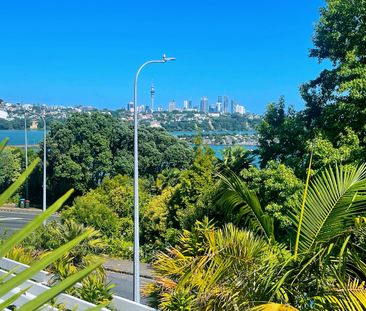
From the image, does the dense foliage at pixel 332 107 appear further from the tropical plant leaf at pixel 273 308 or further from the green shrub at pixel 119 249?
the green shrub at pixel 119 249

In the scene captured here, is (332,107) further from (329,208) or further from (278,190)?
(329,208)

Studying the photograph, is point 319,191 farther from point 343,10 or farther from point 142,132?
point 142,132

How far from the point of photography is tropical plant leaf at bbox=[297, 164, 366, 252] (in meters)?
4.98

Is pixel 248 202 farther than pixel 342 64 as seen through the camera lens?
No

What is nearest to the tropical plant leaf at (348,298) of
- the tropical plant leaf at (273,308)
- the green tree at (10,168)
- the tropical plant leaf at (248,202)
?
the tropical plant leaf at (273,308)

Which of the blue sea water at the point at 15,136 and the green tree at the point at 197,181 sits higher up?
the blue sea water at the point at 15,136

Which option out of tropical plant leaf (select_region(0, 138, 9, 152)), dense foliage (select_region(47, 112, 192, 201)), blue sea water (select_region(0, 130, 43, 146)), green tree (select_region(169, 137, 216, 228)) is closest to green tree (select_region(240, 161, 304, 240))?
green tree (select_region(169, 137, 216, 228))

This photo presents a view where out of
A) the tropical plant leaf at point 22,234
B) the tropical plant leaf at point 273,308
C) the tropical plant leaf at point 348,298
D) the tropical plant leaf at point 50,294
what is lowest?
the tropical plant leaf at point 273,308

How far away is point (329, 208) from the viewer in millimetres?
5051

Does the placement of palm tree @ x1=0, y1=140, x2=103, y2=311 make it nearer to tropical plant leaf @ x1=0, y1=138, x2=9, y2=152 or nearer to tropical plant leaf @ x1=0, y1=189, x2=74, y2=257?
tropical plant leaf @ x1=0, y1=189, x2=74, y2=257

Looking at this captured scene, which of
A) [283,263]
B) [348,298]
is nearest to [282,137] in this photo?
[283,263]

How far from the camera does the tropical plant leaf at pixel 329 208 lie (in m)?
4.98

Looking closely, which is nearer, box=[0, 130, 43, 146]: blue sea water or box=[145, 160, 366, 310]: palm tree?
box=[0, 130, 43, 146]: blue sea water

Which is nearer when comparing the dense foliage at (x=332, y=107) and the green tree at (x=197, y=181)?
the dense foliage at (x=332, y=107)
